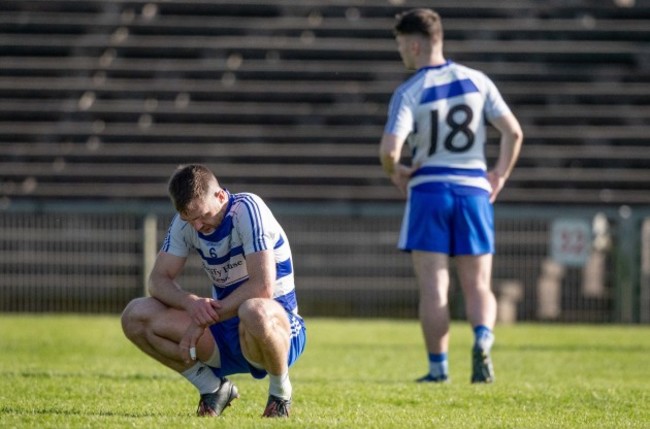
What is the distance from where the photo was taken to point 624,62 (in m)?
18.9

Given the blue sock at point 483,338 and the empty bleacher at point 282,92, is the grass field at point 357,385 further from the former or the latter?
the empty bleacher at point 282,92

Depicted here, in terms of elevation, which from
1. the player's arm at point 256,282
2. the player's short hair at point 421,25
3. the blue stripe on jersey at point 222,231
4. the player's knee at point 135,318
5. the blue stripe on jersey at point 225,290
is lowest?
the player's knee at point 135,318

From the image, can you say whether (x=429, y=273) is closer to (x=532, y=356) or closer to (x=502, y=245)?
(x=532, y=356)

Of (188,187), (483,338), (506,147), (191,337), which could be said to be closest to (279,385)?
(191,337)

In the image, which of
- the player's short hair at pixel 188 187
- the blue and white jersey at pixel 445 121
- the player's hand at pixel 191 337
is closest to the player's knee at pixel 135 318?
the player's hand at pixel 191 337

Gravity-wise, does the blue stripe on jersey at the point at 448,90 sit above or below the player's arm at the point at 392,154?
above

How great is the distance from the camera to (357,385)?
727 cm

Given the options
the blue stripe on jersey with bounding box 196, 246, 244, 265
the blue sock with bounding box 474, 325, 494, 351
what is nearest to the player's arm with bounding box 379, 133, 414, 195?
the blue sock with bounding box 474, 325, 494, 351

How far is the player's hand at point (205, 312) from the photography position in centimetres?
524

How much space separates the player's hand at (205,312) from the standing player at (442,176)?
2432 millimetres

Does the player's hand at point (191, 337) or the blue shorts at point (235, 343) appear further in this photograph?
the blue shorts at point (235, 343)

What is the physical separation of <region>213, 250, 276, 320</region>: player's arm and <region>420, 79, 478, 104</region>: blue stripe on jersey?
256cm

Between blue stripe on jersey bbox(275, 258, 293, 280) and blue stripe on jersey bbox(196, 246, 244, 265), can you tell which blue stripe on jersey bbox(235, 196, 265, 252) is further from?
blue stripe on jersey bbox(275, 258, 293, 280)

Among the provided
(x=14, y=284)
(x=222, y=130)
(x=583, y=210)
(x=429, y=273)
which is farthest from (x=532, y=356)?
(x=222, y=130)
